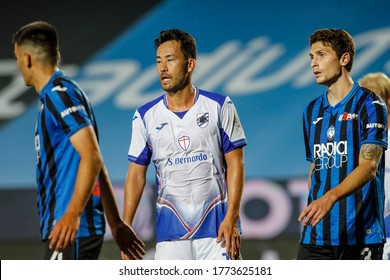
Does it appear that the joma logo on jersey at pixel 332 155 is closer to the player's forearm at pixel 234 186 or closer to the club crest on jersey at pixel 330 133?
the club crest on jersey at pixel 330 133

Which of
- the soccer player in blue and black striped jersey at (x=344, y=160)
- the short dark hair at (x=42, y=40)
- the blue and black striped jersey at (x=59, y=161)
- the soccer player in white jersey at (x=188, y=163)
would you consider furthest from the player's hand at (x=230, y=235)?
the short dark hair at (x=42, y=40)

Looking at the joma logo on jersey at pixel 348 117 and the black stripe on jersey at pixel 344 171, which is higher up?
the joma logo on jersey at pixel 348 117

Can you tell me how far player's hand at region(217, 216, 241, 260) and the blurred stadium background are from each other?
632 millimetres

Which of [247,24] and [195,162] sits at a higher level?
[247,24]

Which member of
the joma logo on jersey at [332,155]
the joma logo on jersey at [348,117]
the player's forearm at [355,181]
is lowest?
the player's forearm at [355,181]

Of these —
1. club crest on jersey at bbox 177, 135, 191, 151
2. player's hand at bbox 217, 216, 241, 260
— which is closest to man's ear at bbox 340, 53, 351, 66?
club crest on jersey at bbox 177, 135, 191, 151

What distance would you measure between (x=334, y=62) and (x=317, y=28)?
18.0 inches

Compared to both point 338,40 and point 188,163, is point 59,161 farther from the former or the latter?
point 338,40

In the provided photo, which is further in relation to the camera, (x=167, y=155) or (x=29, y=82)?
(x=167, y=155)

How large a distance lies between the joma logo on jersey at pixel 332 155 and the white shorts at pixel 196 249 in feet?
1.97

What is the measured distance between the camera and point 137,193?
11.4ft

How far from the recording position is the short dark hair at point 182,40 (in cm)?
351

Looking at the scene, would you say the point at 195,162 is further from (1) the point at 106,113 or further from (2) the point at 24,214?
(2) the point at 24,214
